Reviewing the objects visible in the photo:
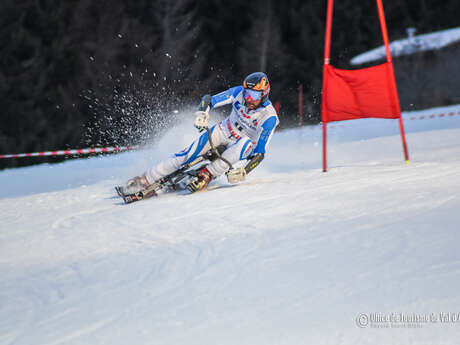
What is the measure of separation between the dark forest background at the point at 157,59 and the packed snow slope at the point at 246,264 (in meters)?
10.1

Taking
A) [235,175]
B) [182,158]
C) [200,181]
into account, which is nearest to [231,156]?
[235,175]

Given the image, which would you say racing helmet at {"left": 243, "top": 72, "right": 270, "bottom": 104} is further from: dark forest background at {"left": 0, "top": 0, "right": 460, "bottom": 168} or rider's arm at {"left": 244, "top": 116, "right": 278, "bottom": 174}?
dark forest background at {"left": 0, "top": 0, "right": 460, "bottom": 168}

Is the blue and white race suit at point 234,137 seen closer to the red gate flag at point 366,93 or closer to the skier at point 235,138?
the skier at point 235,138

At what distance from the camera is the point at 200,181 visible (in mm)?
6047

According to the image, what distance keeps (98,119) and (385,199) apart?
13205 millimetres

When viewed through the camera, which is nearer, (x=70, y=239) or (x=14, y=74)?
(x=70, y=239)

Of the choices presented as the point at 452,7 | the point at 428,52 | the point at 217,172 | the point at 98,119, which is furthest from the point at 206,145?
the point at 452,7

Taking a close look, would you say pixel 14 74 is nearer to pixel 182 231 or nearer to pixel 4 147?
pixel 4 147

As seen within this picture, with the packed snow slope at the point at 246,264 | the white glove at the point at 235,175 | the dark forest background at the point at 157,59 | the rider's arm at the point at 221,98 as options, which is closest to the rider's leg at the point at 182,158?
the rider's arm at the point at 221,98

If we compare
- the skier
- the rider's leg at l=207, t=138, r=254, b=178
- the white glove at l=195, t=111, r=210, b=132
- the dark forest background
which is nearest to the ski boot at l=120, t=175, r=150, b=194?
the skier

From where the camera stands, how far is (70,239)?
14.8 ft

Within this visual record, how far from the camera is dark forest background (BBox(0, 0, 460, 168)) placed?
15.6m

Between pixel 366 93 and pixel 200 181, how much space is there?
7.60 ft

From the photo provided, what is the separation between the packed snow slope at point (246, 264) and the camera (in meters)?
2.52
